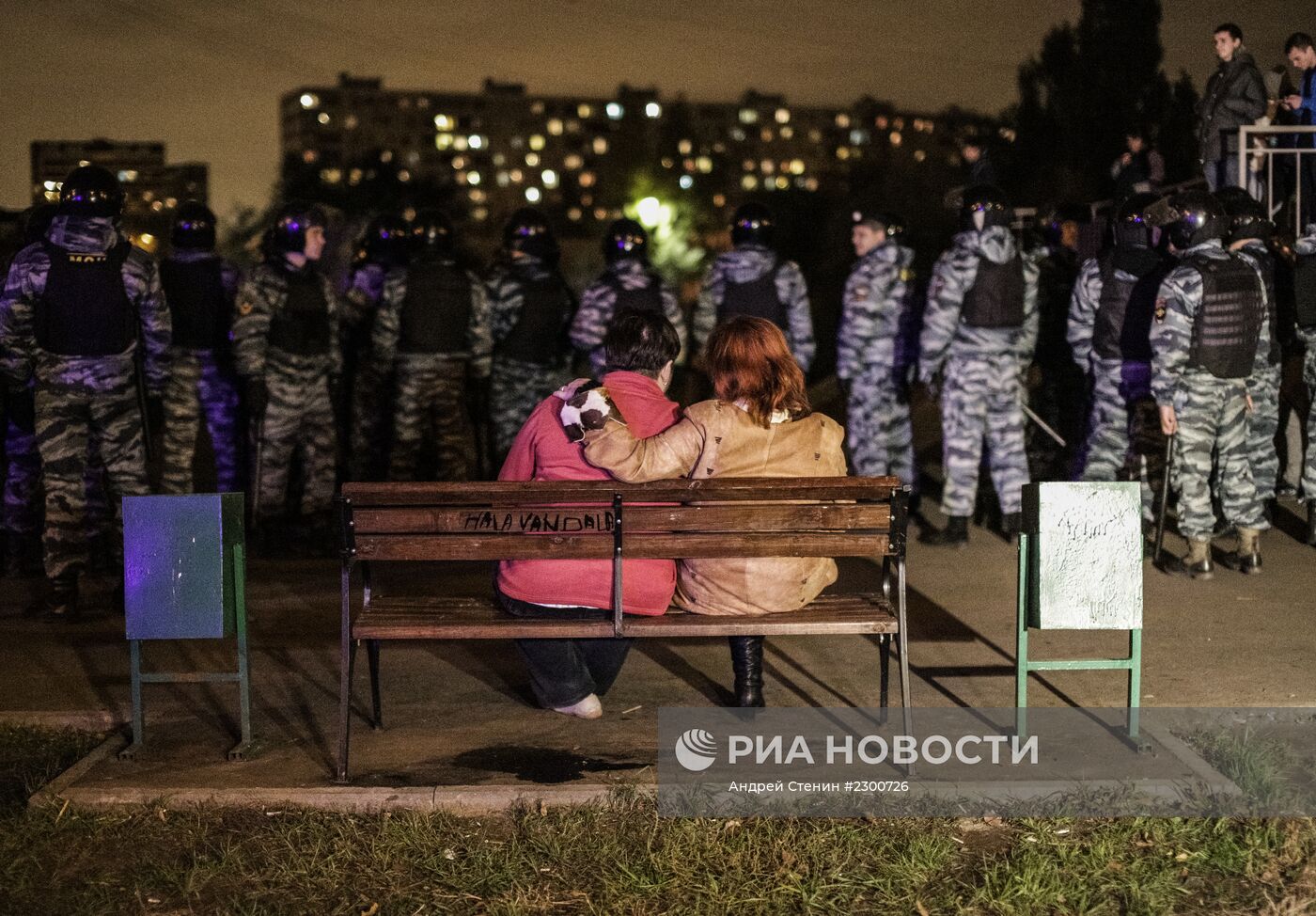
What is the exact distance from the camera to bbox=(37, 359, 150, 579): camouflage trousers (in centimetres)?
841

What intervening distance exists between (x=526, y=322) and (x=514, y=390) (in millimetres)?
579

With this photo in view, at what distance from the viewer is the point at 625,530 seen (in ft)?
18.5

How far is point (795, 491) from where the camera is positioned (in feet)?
18.2

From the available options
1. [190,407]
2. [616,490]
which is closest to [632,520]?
[616,490]

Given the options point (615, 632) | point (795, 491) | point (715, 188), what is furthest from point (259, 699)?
point (715, 188)

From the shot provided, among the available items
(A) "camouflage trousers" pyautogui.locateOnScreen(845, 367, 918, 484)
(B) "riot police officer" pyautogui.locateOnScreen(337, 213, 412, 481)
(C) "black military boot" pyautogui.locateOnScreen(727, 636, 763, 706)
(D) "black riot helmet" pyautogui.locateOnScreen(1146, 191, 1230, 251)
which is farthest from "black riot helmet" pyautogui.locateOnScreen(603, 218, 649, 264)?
(C) "black military boot" pyautogui.locateOnScreen(727, 636, 763, 706)

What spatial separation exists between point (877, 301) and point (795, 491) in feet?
19.0

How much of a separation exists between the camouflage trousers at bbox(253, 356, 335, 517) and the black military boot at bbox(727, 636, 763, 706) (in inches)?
189

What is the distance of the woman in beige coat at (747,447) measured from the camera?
577cm

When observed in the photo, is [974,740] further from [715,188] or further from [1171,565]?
[715,188]

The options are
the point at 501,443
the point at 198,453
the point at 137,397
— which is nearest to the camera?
the point at 137,397

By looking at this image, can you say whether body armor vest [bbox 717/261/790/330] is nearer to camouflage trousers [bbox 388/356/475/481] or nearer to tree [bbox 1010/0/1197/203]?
camouflage trousers [bbox 388/356/475/481]

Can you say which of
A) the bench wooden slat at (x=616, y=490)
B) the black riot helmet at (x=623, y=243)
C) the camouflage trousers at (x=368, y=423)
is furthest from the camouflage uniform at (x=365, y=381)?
the bench wooden slat at (x=616, y=490)

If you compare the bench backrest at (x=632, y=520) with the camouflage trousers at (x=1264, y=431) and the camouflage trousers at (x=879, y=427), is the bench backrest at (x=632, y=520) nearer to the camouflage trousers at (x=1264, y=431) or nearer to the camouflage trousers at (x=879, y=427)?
the camouflage trousers at (x=1264, y=431)
